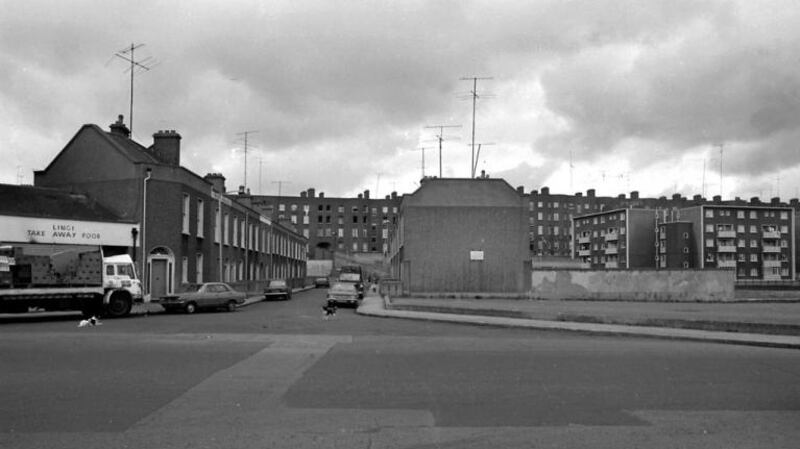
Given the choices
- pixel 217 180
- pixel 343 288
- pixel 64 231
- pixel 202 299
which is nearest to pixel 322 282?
pixel 217 180

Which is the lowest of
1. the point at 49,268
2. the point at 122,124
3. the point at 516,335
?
the point at 516,335

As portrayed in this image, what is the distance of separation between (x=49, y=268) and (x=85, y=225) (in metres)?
7.73

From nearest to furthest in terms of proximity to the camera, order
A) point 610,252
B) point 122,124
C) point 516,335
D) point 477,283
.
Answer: point 516,335
point 122,124
point 477,283
point 610,252

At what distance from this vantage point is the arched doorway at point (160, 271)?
36.7 meters

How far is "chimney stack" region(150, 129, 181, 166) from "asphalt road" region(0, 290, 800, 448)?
85.6 ft

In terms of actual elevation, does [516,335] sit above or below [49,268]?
below

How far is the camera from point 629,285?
44.3 metres

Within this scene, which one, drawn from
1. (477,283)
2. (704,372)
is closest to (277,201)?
(477,283)

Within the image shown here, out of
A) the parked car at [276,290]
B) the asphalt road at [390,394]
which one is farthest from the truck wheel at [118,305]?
the parked car at [276,290]

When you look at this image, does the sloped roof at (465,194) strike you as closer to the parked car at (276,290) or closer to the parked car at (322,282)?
the parked car at (276,290)

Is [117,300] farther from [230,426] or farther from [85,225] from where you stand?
[230,426]

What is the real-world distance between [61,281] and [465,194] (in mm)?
27702

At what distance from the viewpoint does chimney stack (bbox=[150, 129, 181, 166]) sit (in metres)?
42.0

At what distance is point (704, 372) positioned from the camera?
40.4 ft
